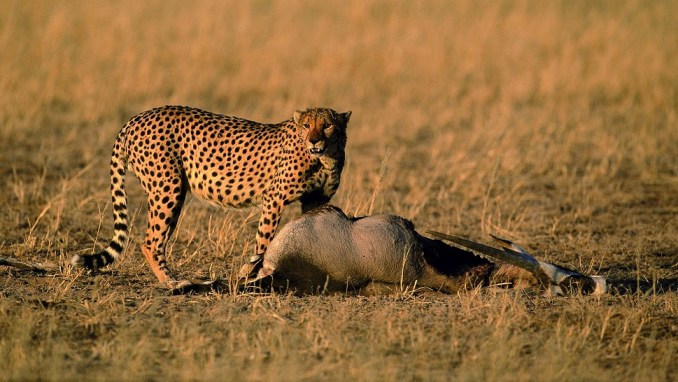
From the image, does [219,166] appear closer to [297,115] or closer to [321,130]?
[297,115]

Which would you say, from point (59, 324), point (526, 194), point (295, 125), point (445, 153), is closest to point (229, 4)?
point (445, 153)

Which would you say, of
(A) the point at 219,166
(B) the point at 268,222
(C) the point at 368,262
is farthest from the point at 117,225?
(C) the point at 368,262

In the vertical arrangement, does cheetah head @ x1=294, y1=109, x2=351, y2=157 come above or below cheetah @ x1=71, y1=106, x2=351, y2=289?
above

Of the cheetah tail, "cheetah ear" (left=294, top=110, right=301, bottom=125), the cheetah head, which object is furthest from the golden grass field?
"cheetah ear" (left=294, top=110, right=301, bottom=125)

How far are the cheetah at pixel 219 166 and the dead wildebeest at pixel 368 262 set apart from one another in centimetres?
39

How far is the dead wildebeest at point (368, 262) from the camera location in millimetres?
5875

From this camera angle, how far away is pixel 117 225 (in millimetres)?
6461

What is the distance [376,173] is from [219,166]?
3601 millimetres

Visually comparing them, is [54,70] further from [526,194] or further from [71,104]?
[526,194]

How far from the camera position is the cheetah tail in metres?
6.19

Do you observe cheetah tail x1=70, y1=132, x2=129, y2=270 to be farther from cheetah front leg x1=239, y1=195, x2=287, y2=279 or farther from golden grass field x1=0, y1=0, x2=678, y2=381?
cheetah front leg x1=239, y1=195, x2=287, y2=279

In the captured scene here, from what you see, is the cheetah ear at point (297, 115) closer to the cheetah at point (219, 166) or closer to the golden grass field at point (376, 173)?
the cheetah at point (219, 166)

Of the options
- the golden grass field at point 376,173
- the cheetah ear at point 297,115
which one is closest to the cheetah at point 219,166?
the cheetah ear at point 297,115

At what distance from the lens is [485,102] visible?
13.0 meters
